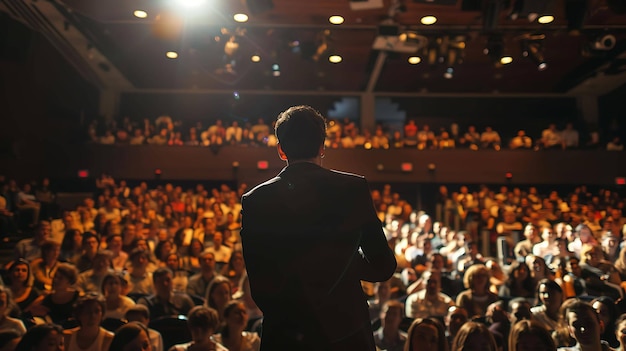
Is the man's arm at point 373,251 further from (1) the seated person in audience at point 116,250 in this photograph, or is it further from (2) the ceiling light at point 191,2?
(2) the ceiling light at point 191,2

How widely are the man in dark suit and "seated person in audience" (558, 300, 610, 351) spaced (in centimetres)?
232

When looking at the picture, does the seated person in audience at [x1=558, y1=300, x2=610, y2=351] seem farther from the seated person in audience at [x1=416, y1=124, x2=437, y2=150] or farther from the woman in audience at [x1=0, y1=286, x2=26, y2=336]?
the seated person in audience at [x1=416, y1=124, x2=437, y2=150]

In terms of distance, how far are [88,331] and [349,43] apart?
981cm

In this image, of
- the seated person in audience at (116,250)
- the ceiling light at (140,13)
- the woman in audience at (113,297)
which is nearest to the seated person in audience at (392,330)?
the woman in audience at (113,297)

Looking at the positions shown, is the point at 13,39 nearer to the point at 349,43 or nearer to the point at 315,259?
the point at 349,43

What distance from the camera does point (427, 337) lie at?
3180mm

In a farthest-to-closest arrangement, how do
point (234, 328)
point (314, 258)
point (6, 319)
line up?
1. point (6, 319)
2. point (234, 328)
3. point (314, 258)

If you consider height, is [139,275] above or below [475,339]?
above

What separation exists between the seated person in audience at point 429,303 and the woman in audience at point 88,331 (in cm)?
280

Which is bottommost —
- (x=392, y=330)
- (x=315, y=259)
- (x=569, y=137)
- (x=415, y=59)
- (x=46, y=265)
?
(x=392, y=330)

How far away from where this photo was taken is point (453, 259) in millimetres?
7602

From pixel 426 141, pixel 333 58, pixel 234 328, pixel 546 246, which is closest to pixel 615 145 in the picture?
pixel 426 141

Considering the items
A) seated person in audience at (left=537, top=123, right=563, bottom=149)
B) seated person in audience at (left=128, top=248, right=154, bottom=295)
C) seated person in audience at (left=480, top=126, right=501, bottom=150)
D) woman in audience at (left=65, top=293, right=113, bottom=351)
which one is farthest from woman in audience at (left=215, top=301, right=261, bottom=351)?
seated person in audience at (left=537, top=123, right=563, bottom=149)

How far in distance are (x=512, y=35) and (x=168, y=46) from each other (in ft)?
25.1
